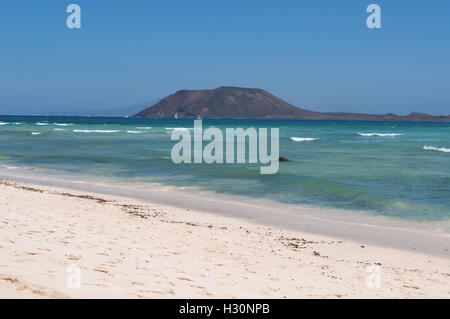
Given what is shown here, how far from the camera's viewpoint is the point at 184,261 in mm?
6891

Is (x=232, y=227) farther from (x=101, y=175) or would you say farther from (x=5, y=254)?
(x=101, y=175)

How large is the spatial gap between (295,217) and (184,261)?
233 inches

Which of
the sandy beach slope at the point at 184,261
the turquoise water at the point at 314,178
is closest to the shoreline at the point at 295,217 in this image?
the sandy beach slope at the point at 184,261

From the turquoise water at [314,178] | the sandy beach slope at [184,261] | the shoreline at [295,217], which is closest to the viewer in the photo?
the sandy beach slope at [184,261]

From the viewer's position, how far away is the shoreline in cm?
995

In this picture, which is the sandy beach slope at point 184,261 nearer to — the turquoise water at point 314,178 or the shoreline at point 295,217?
the shoreline at point 295,217

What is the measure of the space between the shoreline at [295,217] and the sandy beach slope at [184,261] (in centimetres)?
66

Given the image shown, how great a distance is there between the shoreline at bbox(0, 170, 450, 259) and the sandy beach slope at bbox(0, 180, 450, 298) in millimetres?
660

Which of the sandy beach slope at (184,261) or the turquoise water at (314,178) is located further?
the turquoise water at (314,178)

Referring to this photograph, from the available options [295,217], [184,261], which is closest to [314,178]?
[295,217]

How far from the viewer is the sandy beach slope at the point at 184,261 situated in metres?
5.43

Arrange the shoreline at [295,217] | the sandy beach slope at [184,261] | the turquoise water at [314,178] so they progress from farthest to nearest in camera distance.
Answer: the turquoise water at [314,178]
the shoreline at [295,217]
the sandy beach slope at [184,261]
